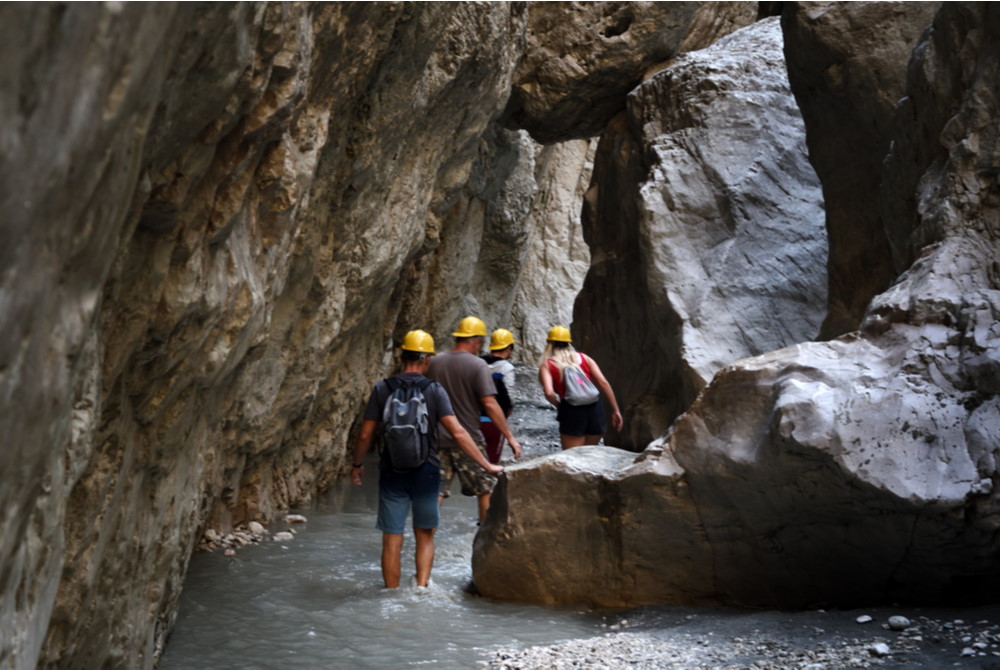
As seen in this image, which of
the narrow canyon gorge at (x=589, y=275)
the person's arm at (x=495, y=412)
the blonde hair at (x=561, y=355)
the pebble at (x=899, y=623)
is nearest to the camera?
the narrow canyon gorge at (x=589, y=275)

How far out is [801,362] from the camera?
18.2 ft

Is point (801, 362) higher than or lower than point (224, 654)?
higher

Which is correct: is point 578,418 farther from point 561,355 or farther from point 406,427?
point 406,427

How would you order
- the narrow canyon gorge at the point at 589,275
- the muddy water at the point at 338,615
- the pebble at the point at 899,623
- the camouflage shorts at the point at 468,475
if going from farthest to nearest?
the camouflage shorts at the point at 468,475 < the muddy water at the point at 338,615 < the pebble at the point at 899,623 < the narrow canyon gorge at the point at 589,275

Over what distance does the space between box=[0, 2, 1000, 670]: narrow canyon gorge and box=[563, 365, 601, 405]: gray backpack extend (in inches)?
69.7

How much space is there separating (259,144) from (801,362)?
9.61ft

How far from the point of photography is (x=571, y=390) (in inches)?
337

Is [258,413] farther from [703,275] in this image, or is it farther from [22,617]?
[703,275]

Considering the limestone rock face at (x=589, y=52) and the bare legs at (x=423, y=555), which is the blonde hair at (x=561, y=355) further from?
the limestone rock face at (x=589, y=52)

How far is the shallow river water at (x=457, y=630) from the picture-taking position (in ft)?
15.5

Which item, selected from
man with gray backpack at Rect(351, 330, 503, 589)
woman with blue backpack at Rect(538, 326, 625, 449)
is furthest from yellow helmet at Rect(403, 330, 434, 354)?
woman with blue backpack at Rect(538, 326, 625, 449)

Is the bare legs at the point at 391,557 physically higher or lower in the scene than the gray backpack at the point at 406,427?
lower

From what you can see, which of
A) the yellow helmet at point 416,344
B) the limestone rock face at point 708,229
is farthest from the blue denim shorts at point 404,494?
the limestone rock face at point 708,229

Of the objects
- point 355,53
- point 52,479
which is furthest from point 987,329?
point 52,479
